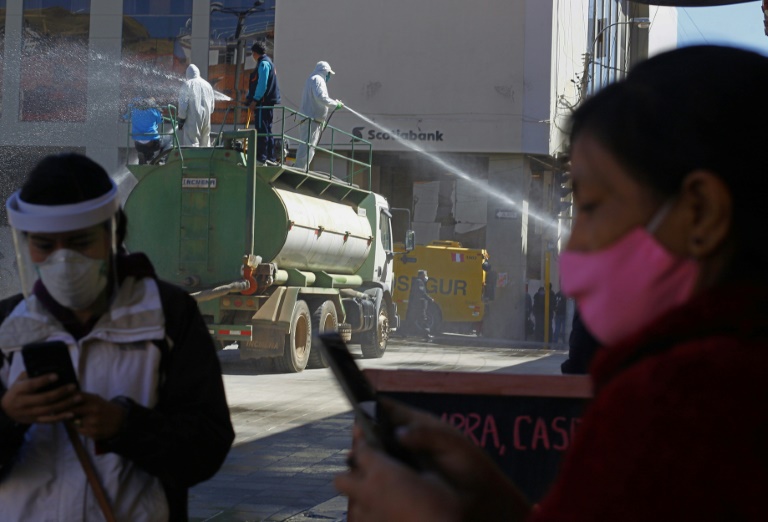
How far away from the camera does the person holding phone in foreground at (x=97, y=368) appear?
2.39m

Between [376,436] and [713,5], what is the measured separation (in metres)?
3.37

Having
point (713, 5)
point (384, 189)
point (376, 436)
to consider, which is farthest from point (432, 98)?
point (376, 436)

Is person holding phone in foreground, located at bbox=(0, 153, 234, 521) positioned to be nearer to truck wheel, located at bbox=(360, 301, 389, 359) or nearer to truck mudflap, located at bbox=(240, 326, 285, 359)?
truck mudflap, located at bbox=(240, 326, 285, 359)

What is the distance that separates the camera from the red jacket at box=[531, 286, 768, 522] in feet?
3.21

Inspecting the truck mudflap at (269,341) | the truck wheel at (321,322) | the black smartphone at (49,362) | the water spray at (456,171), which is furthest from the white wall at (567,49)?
the black smartphone at (49,362)

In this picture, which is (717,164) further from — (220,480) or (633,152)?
(220,480)

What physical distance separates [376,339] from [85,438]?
19508 mm

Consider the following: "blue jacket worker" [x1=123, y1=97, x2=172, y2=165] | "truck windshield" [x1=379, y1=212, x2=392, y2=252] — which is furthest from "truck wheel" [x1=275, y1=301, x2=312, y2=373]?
"truck windshield" [x1=379, y1=212, x2=392, y2=252]

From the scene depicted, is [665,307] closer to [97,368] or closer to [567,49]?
[97,368]

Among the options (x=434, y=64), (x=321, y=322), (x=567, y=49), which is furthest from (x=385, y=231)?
(x=567, y=49)

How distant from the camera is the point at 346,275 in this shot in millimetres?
20547

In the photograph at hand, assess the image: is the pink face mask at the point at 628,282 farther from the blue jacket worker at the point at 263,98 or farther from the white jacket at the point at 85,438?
the blue jacket worker at the point at 263,98

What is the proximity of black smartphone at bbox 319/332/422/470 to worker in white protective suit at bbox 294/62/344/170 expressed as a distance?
1754 cm

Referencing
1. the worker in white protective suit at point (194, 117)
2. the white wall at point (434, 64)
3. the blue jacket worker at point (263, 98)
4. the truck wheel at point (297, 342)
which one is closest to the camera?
the truck wheel at point (297, 342)
